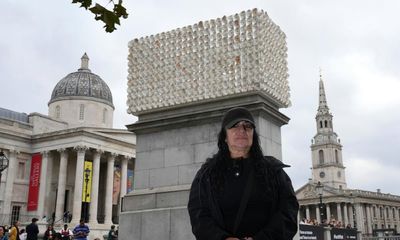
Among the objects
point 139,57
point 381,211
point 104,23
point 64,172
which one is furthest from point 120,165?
point 381,211

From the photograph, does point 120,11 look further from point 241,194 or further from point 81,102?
point 81,102

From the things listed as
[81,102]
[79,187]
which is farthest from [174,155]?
[81,102]

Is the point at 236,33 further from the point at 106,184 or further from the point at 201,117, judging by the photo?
the point at 106,184

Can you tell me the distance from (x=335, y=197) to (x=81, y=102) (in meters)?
82.3

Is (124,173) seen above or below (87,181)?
above

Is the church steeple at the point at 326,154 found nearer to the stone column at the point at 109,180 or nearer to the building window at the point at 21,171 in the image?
the stone column at the point at 109,180

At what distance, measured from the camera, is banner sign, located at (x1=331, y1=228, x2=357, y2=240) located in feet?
72.7

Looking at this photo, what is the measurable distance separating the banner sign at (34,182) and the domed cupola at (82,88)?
1405cm

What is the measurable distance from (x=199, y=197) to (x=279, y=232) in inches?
28.6

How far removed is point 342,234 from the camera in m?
23.4

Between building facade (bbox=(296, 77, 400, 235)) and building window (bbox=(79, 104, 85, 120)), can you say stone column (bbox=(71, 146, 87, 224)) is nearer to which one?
building window (bbox=(79, 104, 85, 120))

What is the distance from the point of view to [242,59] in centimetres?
1087

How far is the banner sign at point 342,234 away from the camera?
22.2m

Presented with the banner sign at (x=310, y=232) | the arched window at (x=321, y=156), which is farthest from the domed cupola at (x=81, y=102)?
the arched window at (x=321, y=156)
